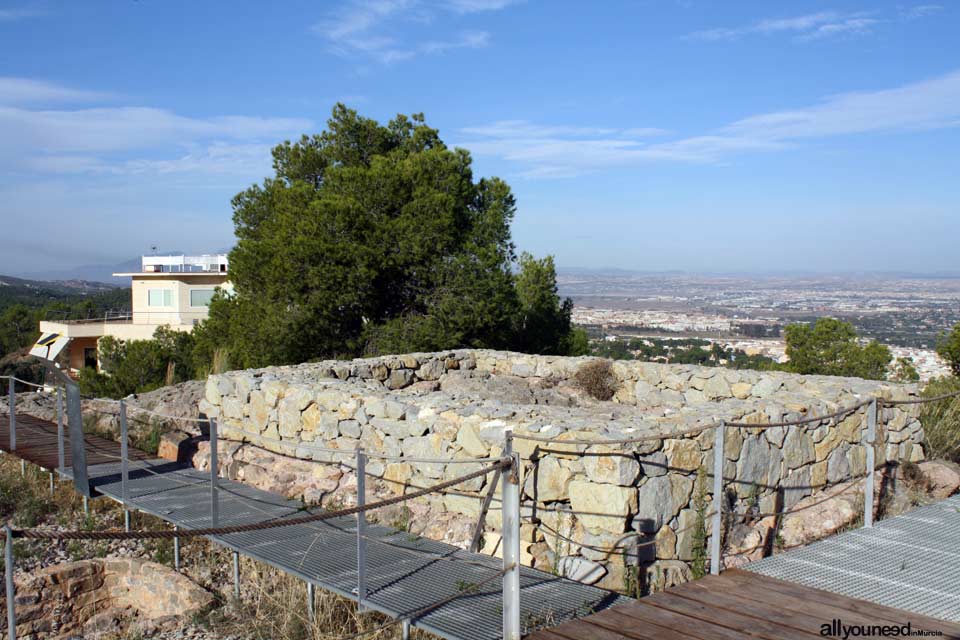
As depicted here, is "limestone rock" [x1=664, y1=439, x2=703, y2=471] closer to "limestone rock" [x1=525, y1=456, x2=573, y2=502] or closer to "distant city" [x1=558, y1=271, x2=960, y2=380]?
"limestone rock" [x1=525, y1=456, x2=573, y2=502]

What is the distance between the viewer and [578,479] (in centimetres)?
654

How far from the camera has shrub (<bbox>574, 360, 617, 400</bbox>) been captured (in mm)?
12438

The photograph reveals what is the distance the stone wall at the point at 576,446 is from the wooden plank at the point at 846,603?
111 centimetres

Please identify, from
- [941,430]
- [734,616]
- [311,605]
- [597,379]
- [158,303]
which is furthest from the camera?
[158,303]

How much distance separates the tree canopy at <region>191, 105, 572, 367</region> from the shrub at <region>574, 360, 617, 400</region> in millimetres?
4280

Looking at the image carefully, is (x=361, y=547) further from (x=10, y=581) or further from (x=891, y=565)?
(x=891, y=565)

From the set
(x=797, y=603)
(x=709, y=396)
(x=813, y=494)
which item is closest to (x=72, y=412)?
(x=797, y=603)

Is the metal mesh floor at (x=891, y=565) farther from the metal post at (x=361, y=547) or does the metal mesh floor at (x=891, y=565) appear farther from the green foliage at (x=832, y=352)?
the green foliage at (x=832, y=352)

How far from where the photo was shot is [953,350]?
50.0ft

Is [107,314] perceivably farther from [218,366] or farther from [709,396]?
[709,396]

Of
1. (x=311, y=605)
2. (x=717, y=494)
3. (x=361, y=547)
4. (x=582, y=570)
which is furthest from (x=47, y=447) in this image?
(x=717, y=494)

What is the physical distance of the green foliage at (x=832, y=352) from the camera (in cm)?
1627

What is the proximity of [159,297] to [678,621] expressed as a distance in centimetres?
4304

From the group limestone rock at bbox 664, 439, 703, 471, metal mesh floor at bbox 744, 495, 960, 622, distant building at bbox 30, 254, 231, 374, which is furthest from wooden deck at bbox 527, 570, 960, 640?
distant building at bbox 30, 254, 231, 374
